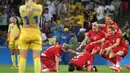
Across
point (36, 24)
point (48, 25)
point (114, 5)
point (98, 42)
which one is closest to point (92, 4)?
point (114, 5)

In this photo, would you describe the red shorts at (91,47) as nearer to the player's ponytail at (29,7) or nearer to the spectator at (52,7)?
the player's ponytail at (29,7)

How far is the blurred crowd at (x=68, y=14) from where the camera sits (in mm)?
24031

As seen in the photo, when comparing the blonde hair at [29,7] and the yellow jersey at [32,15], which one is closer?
the blonde hair at [29,7]

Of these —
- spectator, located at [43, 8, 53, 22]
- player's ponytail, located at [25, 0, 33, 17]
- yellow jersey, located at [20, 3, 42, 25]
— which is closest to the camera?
player's ponytail, located at [25, 0, 33, 17]

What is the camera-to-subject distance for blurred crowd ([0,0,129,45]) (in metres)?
24.0

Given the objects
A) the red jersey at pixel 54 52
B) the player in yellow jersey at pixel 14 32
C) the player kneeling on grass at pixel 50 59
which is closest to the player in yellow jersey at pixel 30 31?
the red jersey at pixel 54 52

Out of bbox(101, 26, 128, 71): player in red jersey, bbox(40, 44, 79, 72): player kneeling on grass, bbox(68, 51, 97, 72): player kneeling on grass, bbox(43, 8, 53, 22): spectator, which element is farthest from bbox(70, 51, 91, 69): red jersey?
bbox(43, 8, 53, 22): spectator

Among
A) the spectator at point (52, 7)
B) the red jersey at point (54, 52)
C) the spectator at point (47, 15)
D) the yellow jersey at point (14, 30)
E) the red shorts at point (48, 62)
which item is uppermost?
the spectator at point (52, 7)

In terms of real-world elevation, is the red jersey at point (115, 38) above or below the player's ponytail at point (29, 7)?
below

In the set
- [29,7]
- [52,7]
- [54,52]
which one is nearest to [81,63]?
[54,52]

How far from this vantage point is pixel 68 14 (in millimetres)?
25375

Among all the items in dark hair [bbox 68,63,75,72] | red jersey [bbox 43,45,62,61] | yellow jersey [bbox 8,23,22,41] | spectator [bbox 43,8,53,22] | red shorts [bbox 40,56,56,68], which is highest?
spectator [bbox 43,8,53,22]

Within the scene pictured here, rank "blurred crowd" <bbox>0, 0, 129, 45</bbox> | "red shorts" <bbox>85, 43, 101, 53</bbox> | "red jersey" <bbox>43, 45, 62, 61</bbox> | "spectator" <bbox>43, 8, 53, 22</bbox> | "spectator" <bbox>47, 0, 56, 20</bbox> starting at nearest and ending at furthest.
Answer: "red jersey" <bbox>43, 45, 62, 61</bbox> → "red shorts" <bbox>85, 43, 101, 53</bbox> → "blurred crowd" <bbox>0, 0, 129, 45</bbox> → "spectator" <bbox>43, 8, 53, 22</bbox> → "spectator" <bbox>47, 0, 56, 20</bbox>

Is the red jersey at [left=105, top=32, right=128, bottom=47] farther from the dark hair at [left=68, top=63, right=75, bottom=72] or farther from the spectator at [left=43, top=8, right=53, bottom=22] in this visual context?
the spectator at [left=43, top=8, right=53, bottom=22]
